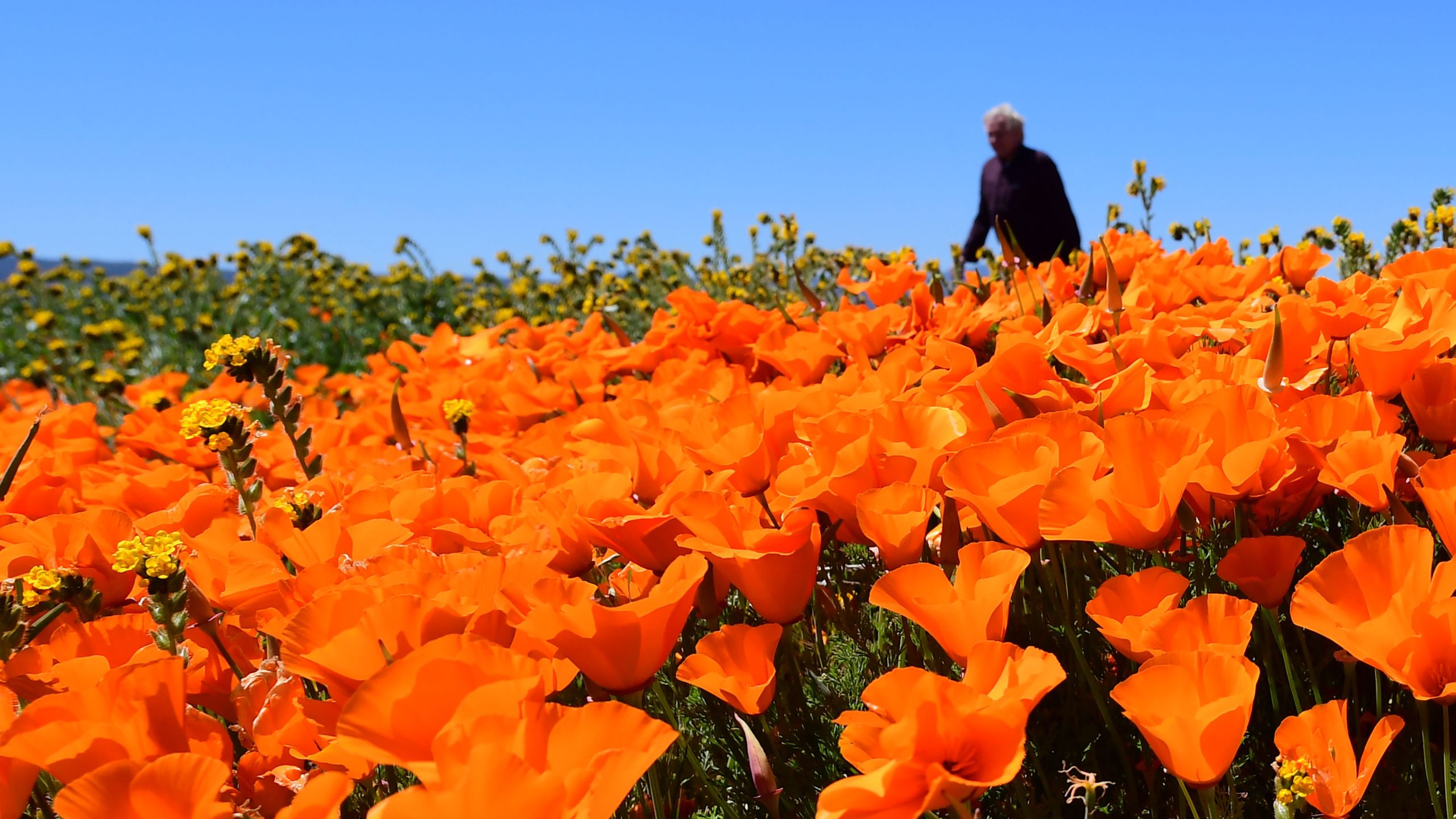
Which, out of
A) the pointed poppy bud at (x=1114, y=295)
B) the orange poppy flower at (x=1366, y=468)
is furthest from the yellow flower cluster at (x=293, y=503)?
the pointed poppy bud at (x=1114, y=295)

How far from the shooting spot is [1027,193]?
21.6 feet

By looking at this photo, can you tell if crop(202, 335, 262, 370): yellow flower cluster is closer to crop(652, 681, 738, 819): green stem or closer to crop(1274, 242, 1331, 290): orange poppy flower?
crop(652, 681, 738, 819): green stem

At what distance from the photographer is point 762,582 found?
0.95 m

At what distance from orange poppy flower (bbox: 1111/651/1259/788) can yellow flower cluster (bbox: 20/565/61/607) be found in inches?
37.1

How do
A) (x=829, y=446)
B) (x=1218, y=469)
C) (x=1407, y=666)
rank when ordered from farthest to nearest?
(x=829, y=446) → (x=1218, y=469) → (x=1407, y=666)

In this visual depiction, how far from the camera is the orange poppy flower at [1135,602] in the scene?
80 centimetres

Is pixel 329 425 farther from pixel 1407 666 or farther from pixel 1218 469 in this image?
pixel 1407 666

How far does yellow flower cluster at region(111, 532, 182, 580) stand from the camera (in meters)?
0.94

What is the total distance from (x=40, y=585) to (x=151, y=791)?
0.43 metres

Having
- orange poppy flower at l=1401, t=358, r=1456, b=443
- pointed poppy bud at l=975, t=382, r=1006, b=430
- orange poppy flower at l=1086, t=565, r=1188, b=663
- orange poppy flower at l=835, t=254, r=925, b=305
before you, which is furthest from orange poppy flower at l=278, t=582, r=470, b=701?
orange poppy flower at l=835, t=254, r=925, b=305

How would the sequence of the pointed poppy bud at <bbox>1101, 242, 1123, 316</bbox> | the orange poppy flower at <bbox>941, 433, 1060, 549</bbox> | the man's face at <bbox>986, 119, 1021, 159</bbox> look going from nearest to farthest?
the orange poppy flower at <bbox>941, 433, 1060, 549</bbox>
the pointed poppy bud at <bbox>1101, 242, 1123, 316</bbox>
the man's face at <bbox>986, 119, 1021, 159</bbox>

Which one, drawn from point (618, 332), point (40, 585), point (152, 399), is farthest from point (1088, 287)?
point (152, 399)

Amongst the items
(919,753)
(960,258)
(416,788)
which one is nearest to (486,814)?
(416,788)

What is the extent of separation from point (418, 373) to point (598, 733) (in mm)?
2244
